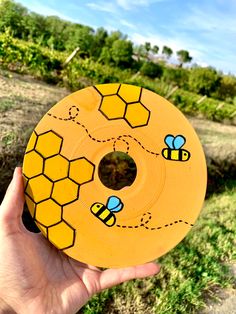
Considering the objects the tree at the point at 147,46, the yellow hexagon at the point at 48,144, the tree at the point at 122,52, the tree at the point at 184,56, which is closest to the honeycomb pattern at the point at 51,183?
the yellow hexagon at the point at 48,144

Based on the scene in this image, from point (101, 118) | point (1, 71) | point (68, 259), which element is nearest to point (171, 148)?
point (101, 118)

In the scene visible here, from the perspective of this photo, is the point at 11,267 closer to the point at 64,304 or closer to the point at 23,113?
the point at 64,304

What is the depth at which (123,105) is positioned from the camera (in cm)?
221

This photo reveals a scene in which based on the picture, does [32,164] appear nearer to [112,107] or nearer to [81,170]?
[81,170]

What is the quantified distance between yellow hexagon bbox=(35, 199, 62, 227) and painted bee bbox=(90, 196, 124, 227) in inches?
6.7

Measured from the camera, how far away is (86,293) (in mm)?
2123

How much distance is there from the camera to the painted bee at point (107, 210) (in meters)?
2.14

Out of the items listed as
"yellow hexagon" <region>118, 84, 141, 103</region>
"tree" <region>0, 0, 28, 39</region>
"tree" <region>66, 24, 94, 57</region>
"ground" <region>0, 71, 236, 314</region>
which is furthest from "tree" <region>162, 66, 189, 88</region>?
"yellow hexagon" <region>118, 84, 141, 103</region>

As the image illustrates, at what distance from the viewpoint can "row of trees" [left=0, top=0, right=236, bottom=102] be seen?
11.1 metres

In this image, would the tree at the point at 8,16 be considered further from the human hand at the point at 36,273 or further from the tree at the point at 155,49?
the tree at the point at 155,49

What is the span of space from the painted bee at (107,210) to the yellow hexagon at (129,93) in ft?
1.69

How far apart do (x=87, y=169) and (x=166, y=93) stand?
419 inches

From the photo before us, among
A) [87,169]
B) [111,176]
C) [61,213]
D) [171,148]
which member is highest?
[171,148]

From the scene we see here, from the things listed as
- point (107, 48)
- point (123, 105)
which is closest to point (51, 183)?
point (123, 105)
